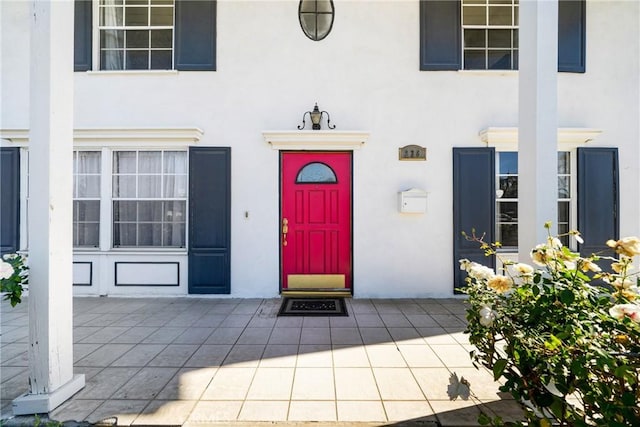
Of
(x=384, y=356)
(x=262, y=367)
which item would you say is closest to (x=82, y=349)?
(x=262, y=367)

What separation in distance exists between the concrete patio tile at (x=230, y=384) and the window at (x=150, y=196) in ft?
9.88

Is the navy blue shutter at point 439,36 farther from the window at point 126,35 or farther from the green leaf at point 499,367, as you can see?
the green leaf at point 499,367

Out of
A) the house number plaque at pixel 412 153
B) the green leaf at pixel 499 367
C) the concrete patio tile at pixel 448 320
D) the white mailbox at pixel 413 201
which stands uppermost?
the house number plaque at pixel 412 153

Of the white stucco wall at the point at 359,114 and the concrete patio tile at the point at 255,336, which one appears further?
the white stucco wall at the point at 359,114

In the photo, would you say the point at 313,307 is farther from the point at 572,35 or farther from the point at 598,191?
the point at 572,35

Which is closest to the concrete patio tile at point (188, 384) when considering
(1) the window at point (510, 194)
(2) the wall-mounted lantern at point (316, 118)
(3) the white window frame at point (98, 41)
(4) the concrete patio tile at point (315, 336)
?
(4) the concrete patio tile at point (315, 336)

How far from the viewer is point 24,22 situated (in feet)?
17.9

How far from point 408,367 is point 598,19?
6366 mm

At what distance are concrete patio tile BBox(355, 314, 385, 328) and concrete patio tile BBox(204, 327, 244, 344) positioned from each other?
1.48 m

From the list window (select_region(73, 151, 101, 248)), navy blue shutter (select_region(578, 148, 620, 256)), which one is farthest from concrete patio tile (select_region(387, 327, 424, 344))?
window (select_region(73, 151, 101, 248))

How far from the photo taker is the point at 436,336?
149 inches

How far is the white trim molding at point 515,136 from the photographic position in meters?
5.12

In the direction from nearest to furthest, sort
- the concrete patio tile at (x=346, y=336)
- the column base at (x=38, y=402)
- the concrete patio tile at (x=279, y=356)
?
the column base at (x=38, y=402), the concrete patio tile at (x=279, y=356), the concrete patio tile at (x=346, y=336)

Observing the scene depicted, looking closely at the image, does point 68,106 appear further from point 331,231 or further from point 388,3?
point 388,3
